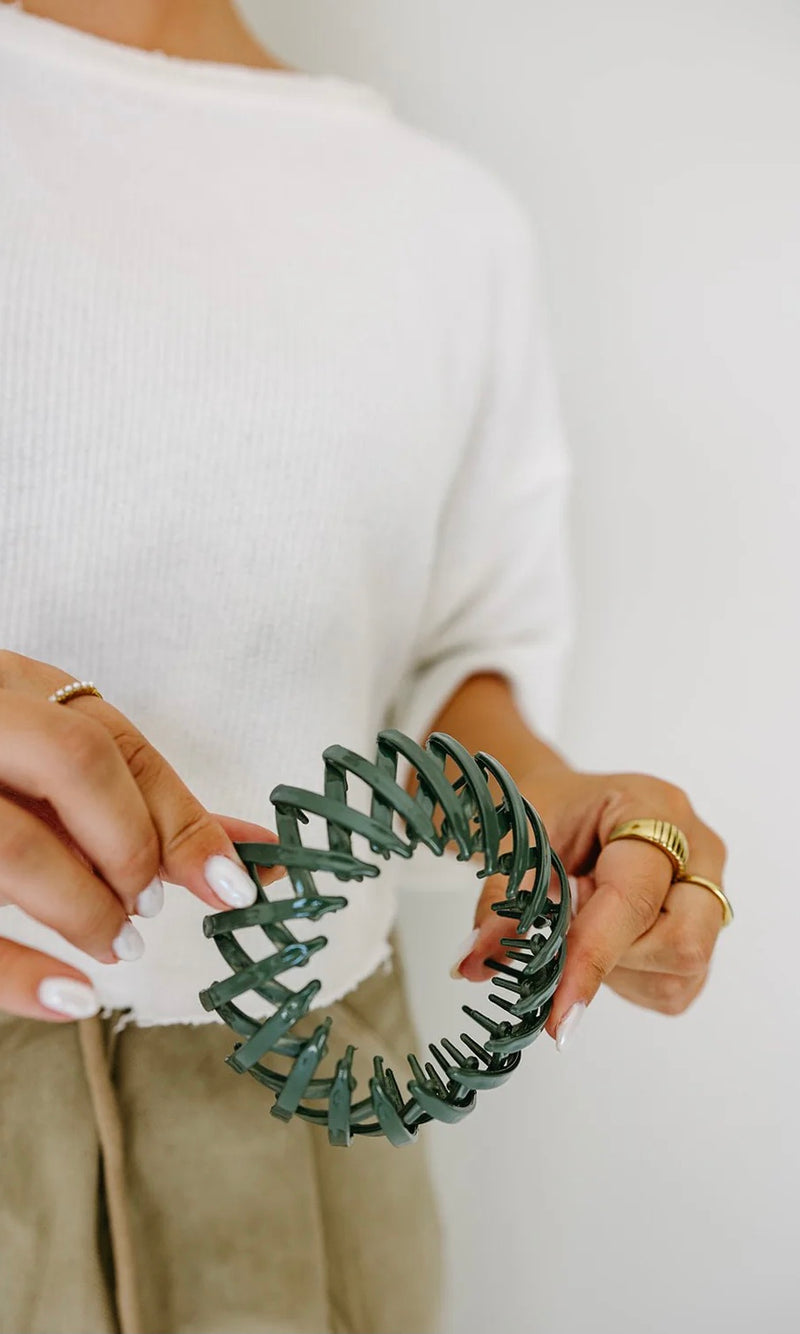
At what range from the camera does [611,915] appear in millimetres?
461

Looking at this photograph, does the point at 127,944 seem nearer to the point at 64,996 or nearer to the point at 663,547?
the point at 64,996

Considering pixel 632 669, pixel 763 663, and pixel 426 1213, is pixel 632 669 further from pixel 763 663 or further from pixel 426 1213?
pixel 426 1213

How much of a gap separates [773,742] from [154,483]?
602 millimetres

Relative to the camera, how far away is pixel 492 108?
2.94ft

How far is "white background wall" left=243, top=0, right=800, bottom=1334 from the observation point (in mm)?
858

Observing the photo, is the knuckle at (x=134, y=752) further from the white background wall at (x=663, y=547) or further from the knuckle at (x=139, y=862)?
the white background wall at (x=663, y=547)

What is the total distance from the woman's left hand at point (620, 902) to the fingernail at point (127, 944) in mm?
165

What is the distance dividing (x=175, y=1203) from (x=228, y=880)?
0.31m

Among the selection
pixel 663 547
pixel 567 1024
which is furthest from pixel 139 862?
pixel 663 547

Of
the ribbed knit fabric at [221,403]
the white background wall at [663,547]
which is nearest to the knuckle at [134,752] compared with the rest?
the ribbed knit fabric at [221,403]

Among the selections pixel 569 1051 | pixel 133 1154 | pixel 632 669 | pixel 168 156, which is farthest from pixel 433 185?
pixel 569 1051

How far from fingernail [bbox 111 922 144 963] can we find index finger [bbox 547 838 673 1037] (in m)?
0.17

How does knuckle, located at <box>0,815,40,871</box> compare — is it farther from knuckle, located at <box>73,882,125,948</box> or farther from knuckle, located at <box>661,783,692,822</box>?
knuckle, located at <box>661,783,692,822</box>

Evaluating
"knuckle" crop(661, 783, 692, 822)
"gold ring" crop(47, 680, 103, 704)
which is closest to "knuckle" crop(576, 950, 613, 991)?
"knuckle" crop(661, 783, 692, 822)
